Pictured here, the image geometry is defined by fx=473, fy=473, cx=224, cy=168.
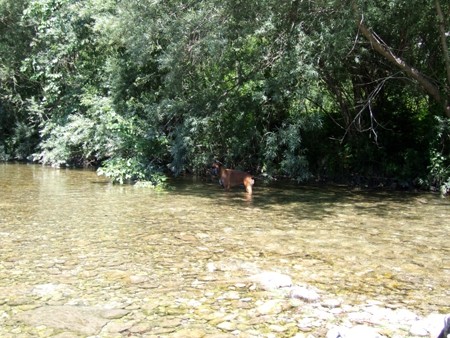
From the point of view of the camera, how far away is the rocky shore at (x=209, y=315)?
3.99 m

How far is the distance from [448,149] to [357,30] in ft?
15.8

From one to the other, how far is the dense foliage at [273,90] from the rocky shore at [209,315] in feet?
25.1

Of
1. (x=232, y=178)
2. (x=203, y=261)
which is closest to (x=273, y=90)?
(x=232, y=178)

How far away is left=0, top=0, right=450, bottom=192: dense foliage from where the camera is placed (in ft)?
38.6

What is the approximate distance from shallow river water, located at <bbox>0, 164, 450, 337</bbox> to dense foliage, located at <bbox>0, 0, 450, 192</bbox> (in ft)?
10.7

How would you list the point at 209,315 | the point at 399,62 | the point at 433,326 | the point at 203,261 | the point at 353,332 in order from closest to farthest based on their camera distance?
the point at 353,332
the point at 433,326
the point at 209,315
the point at 203,261
the point at 399,62

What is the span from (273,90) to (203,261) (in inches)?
312

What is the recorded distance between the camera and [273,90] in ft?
42.8

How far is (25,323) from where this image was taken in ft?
13.5

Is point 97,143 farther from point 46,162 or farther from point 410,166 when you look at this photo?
point 410,166

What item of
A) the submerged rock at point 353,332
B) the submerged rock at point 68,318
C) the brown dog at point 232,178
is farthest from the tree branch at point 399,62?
the submerged rock at point 68,318

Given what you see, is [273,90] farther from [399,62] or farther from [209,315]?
[209,315]

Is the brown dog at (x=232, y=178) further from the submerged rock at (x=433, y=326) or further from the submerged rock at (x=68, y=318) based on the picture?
the submerged rock at (x=433, y=326)

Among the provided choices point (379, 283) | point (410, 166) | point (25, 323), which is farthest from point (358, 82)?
point (25, 323)
